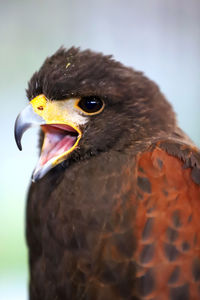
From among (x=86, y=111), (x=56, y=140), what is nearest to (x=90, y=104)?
(x=86, y=111)

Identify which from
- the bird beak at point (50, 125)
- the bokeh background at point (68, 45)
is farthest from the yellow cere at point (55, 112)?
the bokeh background at point (68, 45)

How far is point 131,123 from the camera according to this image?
102 centimetres

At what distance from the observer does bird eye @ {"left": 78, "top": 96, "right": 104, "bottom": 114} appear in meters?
1.00

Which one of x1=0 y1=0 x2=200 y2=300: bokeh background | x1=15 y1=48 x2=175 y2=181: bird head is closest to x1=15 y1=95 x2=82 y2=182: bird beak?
x1=15 y1=48 x2=175 y2=181: bird head

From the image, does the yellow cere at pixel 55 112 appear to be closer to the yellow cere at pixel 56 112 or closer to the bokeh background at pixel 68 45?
the yellow cere at pixel 56 112

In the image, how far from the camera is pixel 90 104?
1.00 meters

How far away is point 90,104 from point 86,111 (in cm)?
2

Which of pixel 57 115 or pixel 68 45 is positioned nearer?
pixel 57 115

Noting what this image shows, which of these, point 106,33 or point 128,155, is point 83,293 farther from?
point 106,33

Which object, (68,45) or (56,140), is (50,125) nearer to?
(56,140)

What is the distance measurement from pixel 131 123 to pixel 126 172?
0.49 ft

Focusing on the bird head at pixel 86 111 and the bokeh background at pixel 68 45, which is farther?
the bokeh background at pixel 68 45

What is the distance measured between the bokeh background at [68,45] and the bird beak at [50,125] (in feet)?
4.21

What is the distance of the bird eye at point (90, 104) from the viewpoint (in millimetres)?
997
